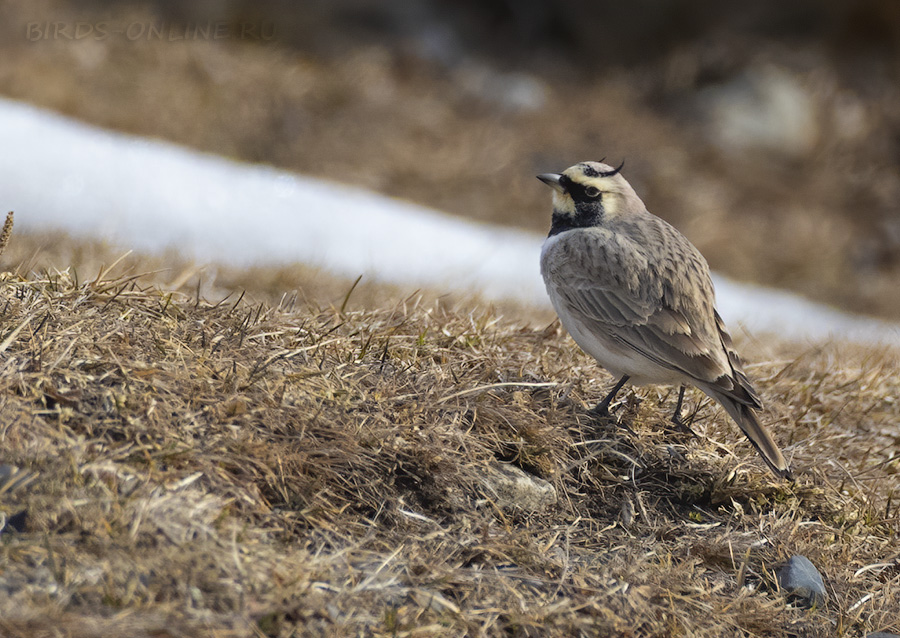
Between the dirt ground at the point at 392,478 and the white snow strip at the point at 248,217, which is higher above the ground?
the dirt ground at the point at 392,478

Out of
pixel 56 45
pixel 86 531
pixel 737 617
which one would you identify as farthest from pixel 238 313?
pixel 56 45

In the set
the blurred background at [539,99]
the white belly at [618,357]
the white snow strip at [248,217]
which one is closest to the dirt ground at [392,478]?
the white belly at [618,357]

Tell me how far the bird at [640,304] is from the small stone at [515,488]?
24.8 inches

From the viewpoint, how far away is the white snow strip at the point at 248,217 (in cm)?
928

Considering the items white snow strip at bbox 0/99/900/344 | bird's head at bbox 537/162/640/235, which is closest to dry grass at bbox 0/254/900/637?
bird's head at bbox 537/162/640/235

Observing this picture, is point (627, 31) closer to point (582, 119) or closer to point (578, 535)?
point (582, 119)

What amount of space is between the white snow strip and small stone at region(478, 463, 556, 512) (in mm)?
4818

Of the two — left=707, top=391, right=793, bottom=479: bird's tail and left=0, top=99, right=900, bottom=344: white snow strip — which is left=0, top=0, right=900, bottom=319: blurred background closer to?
left=0, top=99, right=900, bottom=344: white snow strip

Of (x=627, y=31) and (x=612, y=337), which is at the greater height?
(x=627, y=31)

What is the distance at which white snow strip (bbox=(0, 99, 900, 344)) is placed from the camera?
9281 mm

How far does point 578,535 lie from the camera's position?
3.32 meters

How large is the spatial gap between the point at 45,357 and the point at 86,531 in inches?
34.3

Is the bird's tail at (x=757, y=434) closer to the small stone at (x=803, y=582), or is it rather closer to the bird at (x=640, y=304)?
the bird at (x=640, y=304)

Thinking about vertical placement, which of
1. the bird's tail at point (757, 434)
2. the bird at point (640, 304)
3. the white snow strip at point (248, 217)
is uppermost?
the bird at point (640, 304)
